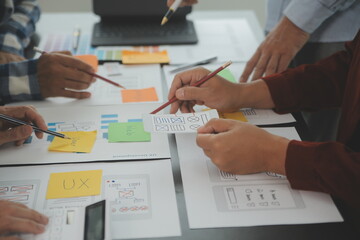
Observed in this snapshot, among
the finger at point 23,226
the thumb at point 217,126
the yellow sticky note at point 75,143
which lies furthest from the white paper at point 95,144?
the finger at point 23,226

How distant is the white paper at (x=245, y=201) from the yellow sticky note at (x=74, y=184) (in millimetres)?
200

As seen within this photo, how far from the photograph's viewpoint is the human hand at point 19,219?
0.72m

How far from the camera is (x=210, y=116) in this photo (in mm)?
1024

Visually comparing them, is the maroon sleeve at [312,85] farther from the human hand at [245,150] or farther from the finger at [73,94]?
the finger at [73,94]

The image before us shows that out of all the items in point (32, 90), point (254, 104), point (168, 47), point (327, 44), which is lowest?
point (254, 104)

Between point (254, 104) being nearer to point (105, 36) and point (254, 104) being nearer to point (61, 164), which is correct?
point (61, 164)

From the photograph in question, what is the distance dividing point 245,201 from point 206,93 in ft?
1.21

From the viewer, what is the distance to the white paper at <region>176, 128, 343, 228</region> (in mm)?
800

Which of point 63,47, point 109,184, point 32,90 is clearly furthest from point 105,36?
point 109,184

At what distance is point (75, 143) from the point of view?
1.00 metres

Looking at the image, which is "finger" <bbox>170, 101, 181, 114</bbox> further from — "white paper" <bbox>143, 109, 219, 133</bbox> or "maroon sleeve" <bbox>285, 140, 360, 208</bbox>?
"maroon sleeve" <bbox>285, 140, 360, 208</bbox>

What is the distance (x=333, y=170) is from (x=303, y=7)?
0.72 metres

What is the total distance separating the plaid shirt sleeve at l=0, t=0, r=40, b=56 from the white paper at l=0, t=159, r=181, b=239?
2.03ft

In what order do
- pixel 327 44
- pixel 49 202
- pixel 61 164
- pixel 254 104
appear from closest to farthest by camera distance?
pixel 49 202 < pixel 61 164 < pixel 254 104 < pixel 327 44
